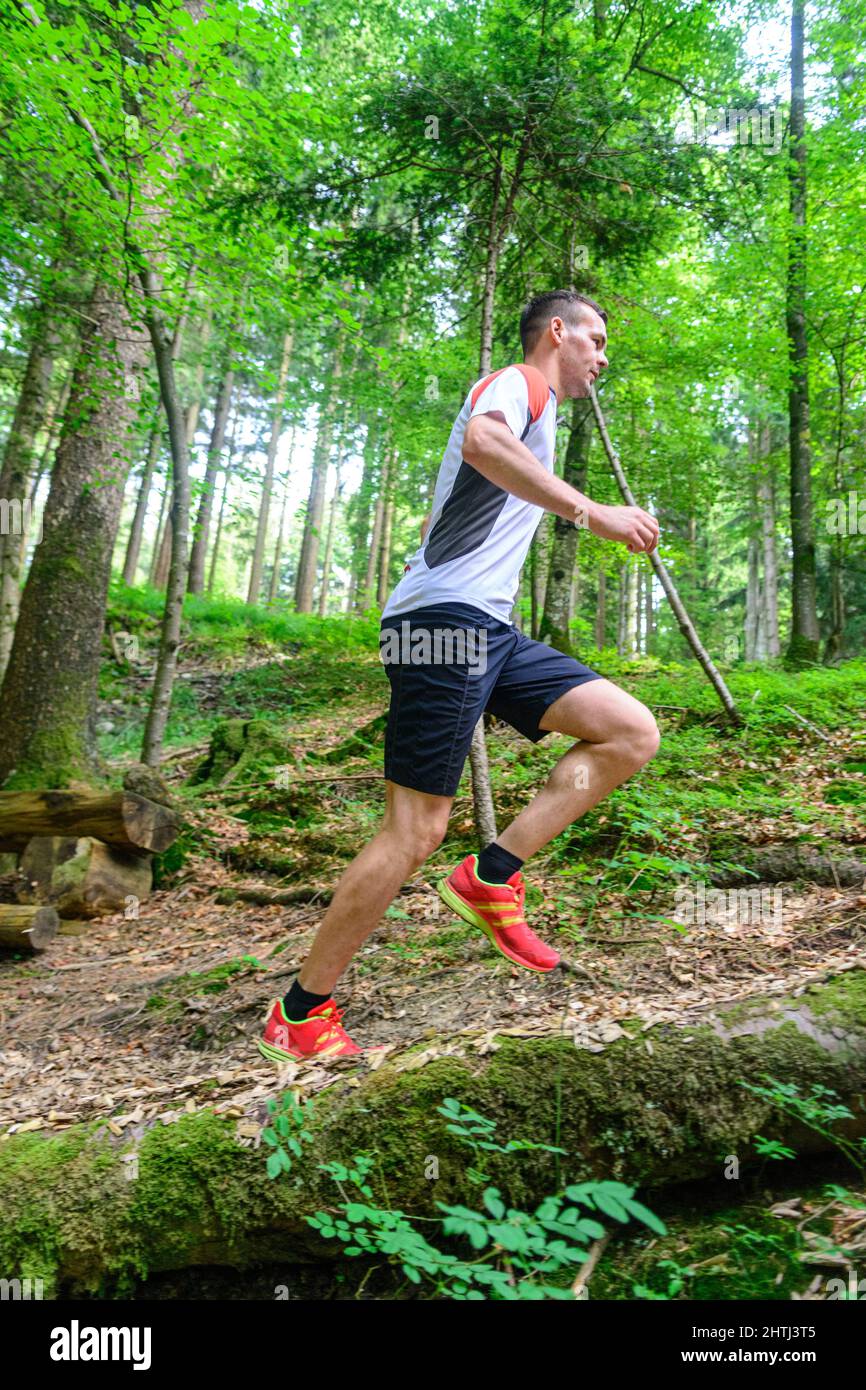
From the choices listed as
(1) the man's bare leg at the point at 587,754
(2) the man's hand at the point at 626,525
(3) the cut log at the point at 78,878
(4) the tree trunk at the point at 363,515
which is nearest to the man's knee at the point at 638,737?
(1) the man's bare leg at the point at 587,754

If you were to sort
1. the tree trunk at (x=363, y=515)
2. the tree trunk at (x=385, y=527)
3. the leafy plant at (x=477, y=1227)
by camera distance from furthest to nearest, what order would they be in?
the tree trunk at (x=363, y=515) → the tree trunk at (x=385, y=527) → the leafy plant at (x=477, y=1227)

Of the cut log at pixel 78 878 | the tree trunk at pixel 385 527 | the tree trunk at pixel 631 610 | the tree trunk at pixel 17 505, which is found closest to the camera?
the cut log at pixel 78 878

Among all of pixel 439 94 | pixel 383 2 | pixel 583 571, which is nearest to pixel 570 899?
pixel 439 94

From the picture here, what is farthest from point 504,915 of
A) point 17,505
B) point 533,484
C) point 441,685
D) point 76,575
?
point 17,505

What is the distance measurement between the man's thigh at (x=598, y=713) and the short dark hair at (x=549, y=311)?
1369 millimetres

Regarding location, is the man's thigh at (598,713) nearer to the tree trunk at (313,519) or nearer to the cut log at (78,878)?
the cut log at (78,878)

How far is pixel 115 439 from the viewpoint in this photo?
22.9 ft

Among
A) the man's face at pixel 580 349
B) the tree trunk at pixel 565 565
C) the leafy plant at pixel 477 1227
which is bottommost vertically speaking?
the leafy plant at pixel 477 1227

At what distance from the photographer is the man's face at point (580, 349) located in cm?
288

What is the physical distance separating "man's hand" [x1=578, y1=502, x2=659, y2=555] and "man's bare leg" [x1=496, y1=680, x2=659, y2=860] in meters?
0.49

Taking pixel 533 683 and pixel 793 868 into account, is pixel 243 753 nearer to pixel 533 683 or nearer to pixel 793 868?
pixel 793 868

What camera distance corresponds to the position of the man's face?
288 cm

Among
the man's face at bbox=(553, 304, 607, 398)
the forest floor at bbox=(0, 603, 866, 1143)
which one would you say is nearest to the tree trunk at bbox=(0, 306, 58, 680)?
the forest floor at bbox=(0, 603, 866, 1143)

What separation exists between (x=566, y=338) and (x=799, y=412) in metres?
10.1
